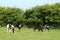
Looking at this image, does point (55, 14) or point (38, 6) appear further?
point (38, 6)

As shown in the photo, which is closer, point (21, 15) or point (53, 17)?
point (53, 17)

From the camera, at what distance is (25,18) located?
50.2 metres

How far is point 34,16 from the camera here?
4891cm

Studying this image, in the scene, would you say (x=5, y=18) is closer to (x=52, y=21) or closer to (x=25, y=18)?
(x=25, y=18)

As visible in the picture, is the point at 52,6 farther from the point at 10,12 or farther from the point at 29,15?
the point at 10,12

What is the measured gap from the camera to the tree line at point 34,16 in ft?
154

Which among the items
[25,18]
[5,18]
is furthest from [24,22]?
[5,18]

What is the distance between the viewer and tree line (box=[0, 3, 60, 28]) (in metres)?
46.9

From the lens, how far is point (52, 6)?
4981cm

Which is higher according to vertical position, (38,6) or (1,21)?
(38,6)

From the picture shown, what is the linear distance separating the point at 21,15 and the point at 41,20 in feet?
17.8

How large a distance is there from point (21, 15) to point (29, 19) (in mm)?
3539

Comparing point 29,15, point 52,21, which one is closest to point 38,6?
point 29,15

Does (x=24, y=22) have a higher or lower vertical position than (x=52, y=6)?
lower
